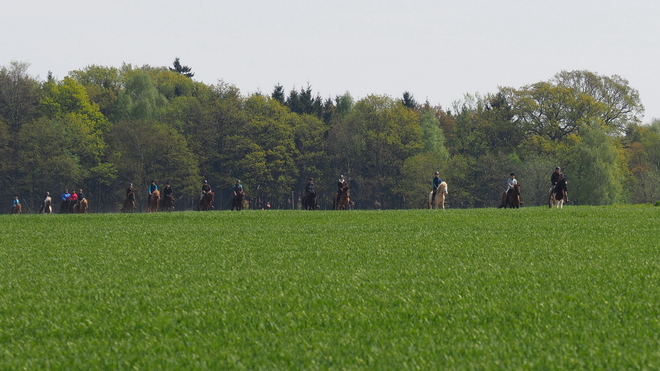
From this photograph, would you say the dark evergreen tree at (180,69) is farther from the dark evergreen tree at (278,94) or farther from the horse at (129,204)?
the horse at (129,204)

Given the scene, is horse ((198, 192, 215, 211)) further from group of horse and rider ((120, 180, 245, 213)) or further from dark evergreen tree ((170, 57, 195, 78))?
dark evergreen tree ((170, 57, 195, 78))

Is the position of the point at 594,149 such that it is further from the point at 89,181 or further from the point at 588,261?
the point at 588,261

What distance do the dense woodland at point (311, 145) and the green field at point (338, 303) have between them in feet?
220

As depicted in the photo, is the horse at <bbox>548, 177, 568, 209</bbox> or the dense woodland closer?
the horse at <bbox>548, 177, 568, 209</bbox>

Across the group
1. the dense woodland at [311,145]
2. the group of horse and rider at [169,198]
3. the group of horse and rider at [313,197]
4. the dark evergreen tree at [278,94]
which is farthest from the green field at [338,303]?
the dark evergreen tree at [278,94]

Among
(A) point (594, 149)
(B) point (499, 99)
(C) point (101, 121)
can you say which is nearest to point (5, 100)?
(C) point (101, 121)

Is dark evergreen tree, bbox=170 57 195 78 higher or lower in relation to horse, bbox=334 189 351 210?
higher

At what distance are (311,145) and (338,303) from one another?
285 ft

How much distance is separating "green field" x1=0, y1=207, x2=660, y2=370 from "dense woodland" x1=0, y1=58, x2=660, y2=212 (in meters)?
67.0

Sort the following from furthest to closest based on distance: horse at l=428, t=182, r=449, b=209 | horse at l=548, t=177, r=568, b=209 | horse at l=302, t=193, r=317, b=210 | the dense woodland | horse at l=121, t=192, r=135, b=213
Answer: the dense woodland → horse at l=121, t=192, r=135, b=213 → horse at l=302, t=193, r=317, b=210 → horse at l=428, t=182, r=449, b=209 → horse at l=548, t=177, r=568, b=209

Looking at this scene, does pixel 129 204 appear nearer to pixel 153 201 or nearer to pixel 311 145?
pixel 153 201

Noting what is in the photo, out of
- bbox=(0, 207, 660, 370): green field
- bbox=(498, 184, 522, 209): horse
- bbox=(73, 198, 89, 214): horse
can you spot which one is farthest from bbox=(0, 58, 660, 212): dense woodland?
bbox=(0, 207, 660, 370): green field

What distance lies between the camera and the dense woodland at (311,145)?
8856 cm

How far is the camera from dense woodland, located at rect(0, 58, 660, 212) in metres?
88.6
